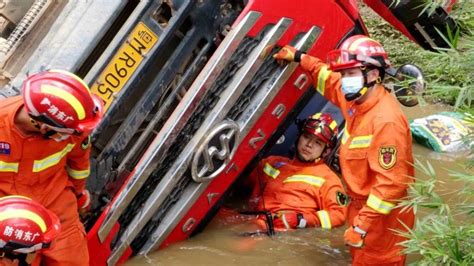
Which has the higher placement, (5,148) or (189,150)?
(189,150)

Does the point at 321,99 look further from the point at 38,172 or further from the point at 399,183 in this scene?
the point at 38,172

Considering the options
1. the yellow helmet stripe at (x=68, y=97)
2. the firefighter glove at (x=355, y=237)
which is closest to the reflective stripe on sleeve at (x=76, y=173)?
the yellow helmet stripe at (x=68, y=97)

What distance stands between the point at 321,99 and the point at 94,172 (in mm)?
2054

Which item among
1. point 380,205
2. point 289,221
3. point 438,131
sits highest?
point 438,131

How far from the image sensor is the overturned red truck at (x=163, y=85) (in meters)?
4.02

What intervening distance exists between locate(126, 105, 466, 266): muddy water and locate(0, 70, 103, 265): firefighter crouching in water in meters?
0.71

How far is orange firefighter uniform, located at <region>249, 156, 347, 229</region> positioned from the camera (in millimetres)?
4957

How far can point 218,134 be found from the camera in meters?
4.27

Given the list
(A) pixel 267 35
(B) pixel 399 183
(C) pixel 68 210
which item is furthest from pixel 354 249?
(C) pixel 68 210

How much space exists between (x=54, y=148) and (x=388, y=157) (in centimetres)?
168

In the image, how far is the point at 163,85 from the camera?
418 cm

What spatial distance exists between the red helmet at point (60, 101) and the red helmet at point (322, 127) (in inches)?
77.1

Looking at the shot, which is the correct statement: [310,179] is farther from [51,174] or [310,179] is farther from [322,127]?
[51,174]

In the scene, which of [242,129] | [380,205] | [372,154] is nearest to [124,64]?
[242,129]
